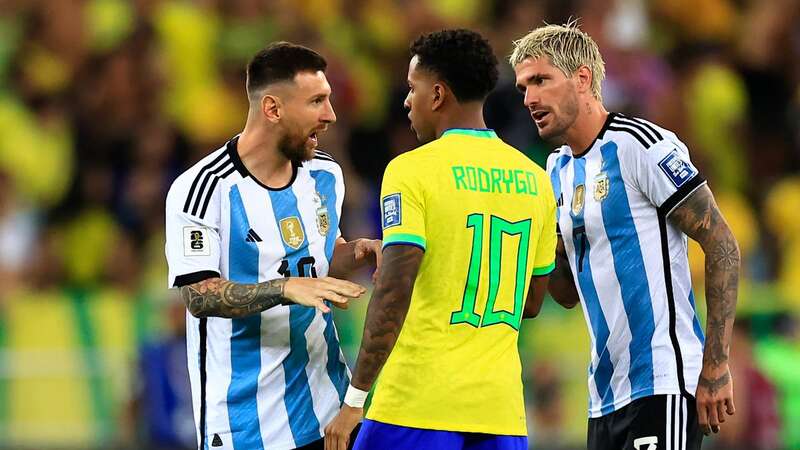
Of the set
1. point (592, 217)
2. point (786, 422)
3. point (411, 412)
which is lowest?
point (786, 422)

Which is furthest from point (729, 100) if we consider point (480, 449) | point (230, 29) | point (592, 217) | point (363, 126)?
point (480, 449)

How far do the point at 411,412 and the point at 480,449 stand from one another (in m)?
0.30

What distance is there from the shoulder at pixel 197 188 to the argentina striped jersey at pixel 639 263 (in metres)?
1.46

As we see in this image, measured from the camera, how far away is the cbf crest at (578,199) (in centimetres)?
609

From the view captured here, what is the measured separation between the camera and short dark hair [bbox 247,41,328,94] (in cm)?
594

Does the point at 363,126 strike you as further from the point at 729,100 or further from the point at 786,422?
the point at 786,422

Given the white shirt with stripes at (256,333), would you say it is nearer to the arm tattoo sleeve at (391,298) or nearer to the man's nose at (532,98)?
the arm tattoo sleeve at (391,298)

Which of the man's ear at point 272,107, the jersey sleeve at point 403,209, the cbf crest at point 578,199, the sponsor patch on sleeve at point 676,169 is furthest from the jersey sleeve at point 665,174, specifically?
the man's ear at point 272,107

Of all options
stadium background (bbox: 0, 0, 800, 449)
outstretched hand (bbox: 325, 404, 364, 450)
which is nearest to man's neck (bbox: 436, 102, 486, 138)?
outstretched hand (bbox: 325, 404, 364, 450)

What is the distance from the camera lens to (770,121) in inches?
487

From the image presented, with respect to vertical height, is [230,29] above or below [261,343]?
above

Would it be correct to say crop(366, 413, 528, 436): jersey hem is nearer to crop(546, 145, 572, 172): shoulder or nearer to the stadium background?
crop(546, 145, 572, 172): shoulder

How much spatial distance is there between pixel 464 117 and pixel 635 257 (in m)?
0.94

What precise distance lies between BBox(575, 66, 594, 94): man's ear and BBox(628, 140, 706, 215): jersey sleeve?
356mm
